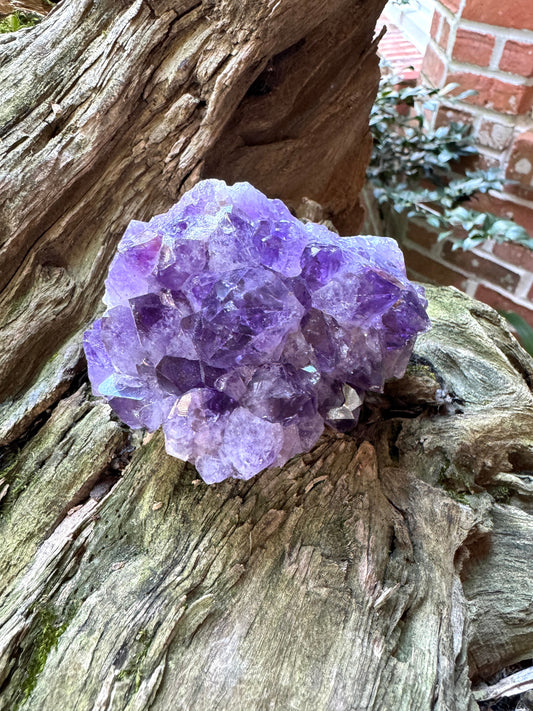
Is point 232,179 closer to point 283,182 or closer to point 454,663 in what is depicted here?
point 283,182

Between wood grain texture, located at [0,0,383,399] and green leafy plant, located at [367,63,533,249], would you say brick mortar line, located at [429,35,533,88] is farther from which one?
wood grain texture, located at [0,0,383,399]

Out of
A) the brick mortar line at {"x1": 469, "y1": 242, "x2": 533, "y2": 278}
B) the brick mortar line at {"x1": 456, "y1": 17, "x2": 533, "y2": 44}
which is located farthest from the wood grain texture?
the brick mortar line at {"x1": 469, "y1": 242, "x2": 533, "y2": 278}

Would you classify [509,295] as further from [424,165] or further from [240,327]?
[240,327]

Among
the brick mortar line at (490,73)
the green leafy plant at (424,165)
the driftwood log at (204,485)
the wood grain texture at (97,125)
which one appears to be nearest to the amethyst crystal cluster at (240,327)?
the driftwood log at (204,485)

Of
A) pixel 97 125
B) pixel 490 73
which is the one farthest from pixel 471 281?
pixel 97 125

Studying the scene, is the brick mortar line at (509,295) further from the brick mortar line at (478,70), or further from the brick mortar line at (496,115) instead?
the brick mortar line at (478,70)

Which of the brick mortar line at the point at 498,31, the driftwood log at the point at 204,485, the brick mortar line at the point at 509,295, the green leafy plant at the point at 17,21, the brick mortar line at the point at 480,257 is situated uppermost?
the green leafy plant at the point at 17,21
